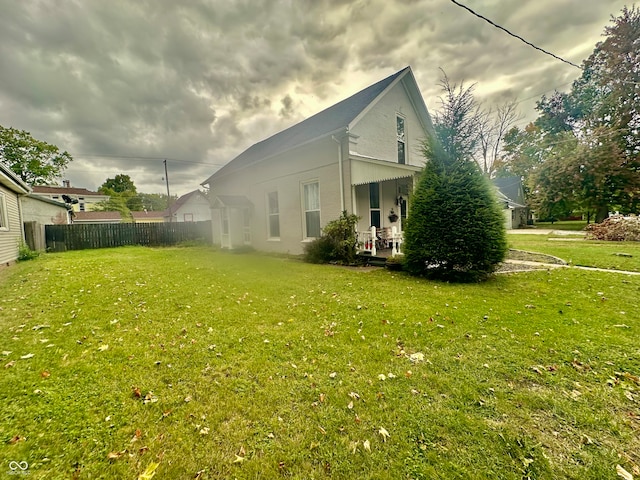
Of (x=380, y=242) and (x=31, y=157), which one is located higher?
(x=31, y=157)

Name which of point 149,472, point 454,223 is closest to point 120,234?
point 454,223

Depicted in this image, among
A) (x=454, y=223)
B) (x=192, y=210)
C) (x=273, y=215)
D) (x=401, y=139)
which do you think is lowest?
(x=454, y=223)

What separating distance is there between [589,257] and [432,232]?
6678 mm

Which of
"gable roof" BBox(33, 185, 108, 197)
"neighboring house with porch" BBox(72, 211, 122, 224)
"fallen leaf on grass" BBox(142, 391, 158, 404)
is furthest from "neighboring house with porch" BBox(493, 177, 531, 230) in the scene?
"gable roof" BBox(33, 185, 108, 197)

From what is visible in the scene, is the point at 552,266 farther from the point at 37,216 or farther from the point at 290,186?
the point at 37,216

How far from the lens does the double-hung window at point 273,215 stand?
1262 centimetres

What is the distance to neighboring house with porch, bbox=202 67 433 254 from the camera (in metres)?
9.35

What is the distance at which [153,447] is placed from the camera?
5.93 ft

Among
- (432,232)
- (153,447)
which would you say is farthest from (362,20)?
(153,447)

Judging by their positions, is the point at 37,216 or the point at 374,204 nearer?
the point at 374,204

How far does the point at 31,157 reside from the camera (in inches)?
1115

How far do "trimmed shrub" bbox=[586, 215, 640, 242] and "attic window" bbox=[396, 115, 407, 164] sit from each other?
12382 mm

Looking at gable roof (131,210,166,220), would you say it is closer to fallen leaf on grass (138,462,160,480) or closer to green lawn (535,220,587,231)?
fallen leaf on grass (138,462,160,480)

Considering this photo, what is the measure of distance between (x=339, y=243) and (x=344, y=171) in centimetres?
259
